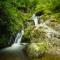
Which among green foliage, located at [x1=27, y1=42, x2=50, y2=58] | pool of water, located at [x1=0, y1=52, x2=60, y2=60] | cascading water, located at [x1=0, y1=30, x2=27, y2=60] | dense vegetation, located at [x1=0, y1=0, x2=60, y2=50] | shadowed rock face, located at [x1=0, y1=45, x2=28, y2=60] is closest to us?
pool of water, located at [x1=0, y1=52, x2=60, y2=60]

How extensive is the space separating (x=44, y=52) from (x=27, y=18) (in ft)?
29.6

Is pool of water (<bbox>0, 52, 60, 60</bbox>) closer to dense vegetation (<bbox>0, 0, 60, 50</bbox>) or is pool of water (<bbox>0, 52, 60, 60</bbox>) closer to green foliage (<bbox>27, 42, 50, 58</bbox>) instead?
green foliage (<bbox>27, 42, 50, 58</bbox>)

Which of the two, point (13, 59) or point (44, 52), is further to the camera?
point (44, 52)

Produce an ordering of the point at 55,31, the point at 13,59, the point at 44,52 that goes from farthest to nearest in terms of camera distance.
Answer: the point at 55,31 < the point at 44,52 < the point at 13,59

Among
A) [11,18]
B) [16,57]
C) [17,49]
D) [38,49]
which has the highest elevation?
[11,18]

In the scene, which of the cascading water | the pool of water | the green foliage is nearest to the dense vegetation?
the cascading water

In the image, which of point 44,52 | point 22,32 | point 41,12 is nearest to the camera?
point 44,52

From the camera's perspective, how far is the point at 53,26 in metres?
16.3

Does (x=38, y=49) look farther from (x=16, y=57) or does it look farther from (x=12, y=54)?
(x=12, y=54)

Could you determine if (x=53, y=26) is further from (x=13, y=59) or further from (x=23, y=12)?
(x=23, y=12)

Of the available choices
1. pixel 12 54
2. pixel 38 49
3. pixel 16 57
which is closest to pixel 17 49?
pixel 12 54

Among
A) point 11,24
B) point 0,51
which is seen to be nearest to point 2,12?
point 11,24

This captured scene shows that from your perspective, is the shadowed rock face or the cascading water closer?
the shadowed rock face

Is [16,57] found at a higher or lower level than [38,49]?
lower
